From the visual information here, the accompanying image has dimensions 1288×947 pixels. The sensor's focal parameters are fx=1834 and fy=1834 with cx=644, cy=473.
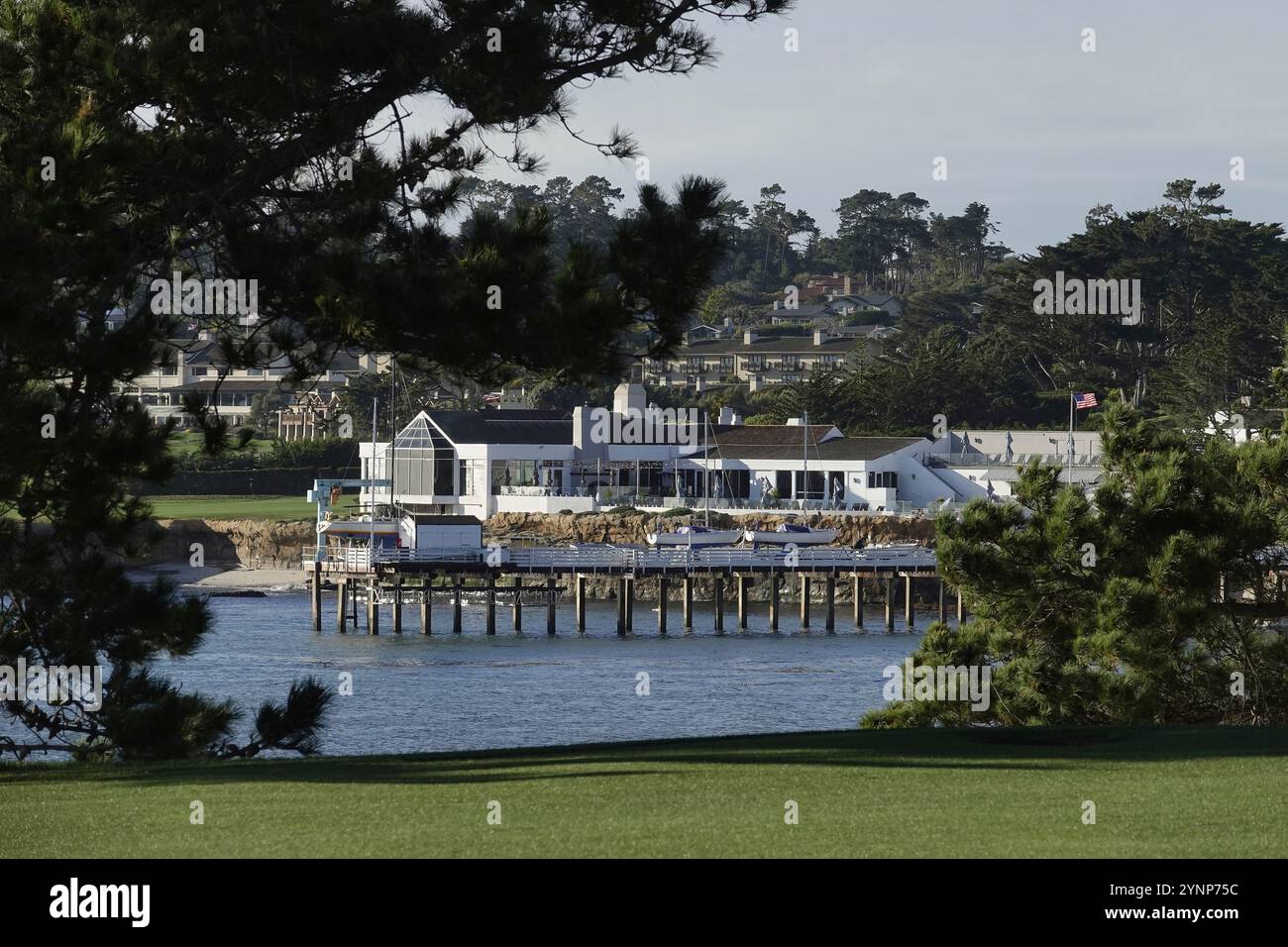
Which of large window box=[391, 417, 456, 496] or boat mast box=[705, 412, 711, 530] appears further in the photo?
large window box=[391, 417, 456, 496]

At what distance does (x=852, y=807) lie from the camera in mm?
14055

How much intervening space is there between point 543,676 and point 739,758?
107 ft

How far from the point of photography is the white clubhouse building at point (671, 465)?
86938mm

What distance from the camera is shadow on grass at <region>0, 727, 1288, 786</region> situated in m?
16.7

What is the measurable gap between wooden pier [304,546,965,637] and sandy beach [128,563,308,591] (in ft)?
38.5

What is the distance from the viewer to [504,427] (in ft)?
293

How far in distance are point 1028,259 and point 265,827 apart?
105 m

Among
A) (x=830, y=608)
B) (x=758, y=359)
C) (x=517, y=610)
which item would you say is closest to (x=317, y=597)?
(x=517, y=610)

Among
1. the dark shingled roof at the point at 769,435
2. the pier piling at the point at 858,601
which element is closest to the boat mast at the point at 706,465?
the dark shingled roof at the point at 769,435

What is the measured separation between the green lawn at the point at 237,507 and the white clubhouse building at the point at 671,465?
633cm

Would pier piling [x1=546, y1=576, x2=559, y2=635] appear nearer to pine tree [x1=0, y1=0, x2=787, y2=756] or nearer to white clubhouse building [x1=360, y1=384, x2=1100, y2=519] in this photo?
white clubhouse building [x1=360, y1=384, x2=1100, y2=519]

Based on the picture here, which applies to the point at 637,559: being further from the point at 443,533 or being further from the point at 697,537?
the point at 697,537

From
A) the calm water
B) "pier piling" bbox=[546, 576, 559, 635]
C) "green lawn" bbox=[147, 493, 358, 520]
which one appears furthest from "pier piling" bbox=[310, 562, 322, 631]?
"green lawn" bbox=[147, 493, 358, 520]
